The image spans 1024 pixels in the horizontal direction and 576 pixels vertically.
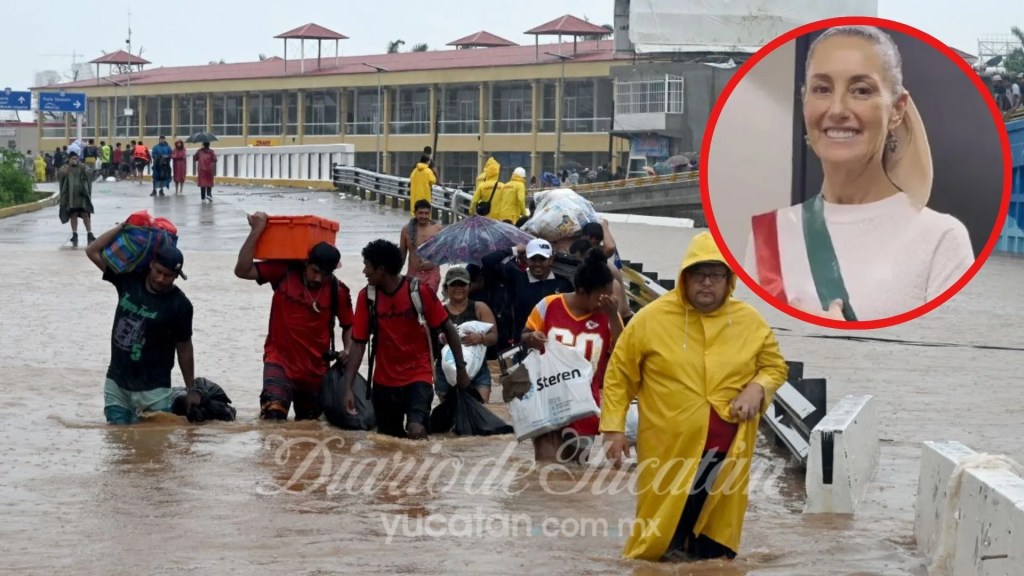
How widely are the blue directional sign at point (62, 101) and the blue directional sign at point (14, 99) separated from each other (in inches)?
527

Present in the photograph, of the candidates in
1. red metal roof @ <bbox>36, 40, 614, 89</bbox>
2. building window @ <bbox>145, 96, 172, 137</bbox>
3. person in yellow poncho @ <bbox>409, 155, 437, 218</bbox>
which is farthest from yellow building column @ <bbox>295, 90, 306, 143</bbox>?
person in yellow poncho @ <bbox>409, 155, 437, 218</bbox>

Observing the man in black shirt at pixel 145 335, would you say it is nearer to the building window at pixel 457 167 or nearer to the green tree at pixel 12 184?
→ the green tree at pixel 12 184

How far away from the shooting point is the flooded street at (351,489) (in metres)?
7.14

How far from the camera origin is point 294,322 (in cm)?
1077

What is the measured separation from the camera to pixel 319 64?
79.4 meters

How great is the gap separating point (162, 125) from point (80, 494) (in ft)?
259

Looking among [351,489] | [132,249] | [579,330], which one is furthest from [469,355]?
[351,489]

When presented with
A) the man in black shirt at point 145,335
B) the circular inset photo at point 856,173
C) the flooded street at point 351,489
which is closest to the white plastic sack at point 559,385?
the flooded street at point 351,489

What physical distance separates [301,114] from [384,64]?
4.77 meters

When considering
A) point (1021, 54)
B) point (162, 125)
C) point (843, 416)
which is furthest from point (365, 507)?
point (162, 125)

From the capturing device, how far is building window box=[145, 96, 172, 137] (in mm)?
85438

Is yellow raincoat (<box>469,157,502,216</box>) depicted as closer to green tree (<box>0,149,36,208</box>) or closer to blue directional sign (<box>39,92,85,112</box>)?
green tree (<box>0,149,36,208</box>)

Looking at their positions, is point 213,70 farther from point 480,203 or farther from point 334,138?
point 480,203

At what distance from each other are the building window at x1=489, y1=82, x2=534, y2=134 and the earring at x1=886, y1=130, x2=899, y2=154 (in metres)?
66.7
